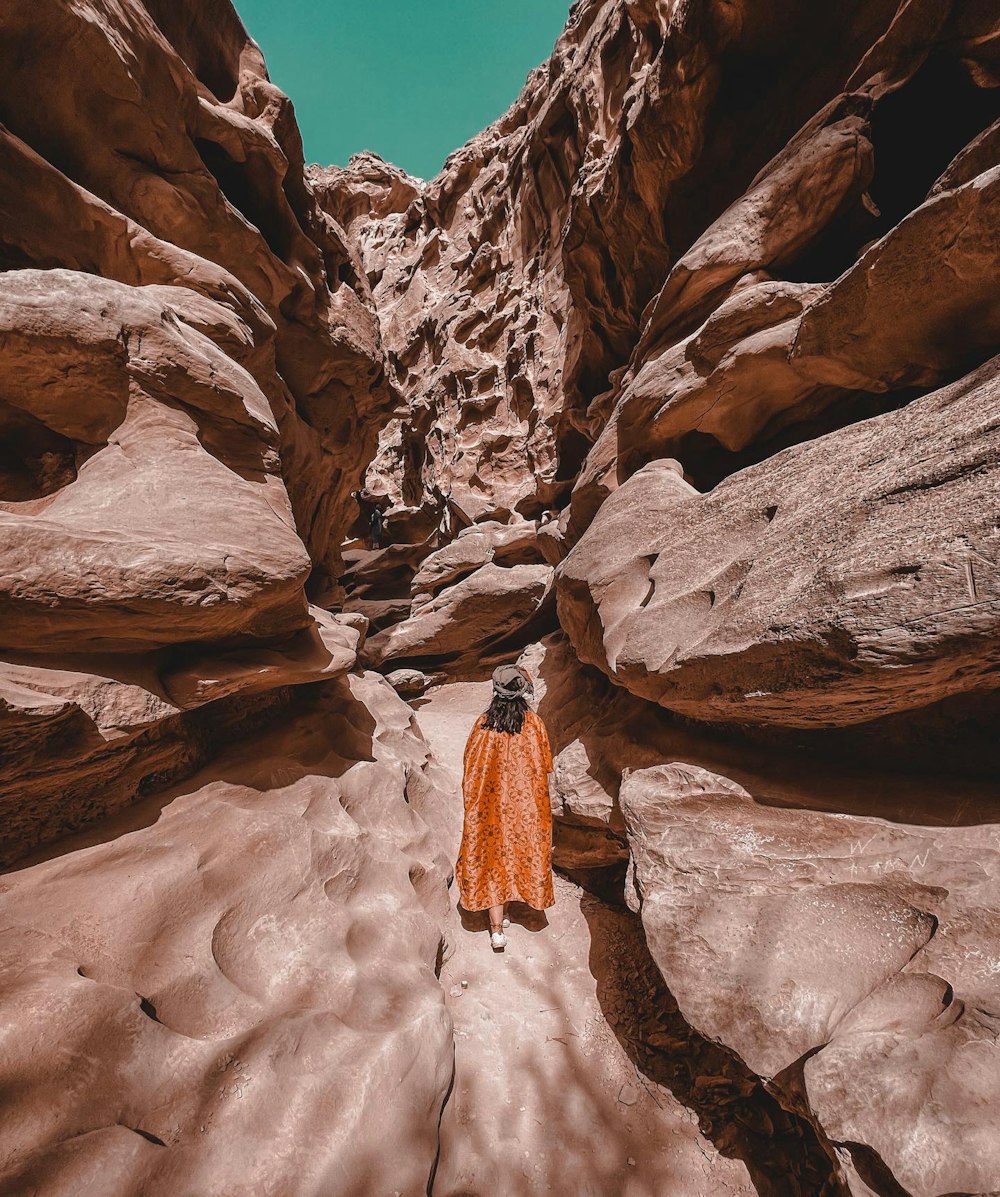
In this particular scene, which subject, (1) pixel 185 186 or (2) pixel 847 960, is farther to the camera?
(1) pixel 185 186

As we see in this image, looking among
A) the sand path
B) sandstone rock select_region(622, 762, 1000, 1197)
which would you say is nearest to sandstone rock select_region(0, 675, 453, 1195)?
the sand path

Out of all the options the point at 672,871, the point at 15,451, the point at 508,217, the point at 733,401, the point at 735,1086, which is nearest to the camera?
the point at 735,1086

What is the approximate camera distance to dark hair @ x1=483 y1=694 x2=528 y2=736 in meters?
3.55

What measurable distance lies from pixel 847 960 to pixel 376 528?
18.5 metres

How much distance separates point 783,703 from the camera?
7.53ft

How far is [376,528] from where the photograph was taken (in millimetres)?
18484

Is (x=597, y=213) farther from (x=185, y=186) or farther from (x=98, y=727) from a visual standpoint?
(x=98, y=727)

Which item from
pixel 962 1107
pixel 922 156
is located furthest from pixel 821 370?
pixel 962 1107

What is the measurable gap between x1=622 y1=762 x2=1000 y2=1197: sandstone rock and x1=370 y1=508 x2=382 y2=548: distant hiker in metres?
17.4

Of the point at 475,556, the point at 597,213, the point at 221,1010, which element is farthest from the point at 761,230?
the point at 475,556

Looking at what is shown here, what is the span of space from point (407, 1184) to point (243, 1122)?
2.29ft

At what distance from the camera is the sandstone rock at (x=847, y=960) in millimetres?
1376

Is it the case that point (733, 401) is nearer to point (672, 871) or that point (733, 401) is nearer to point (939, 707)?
point (939, 707)

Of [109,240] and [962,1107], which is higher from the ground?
[109,240]
